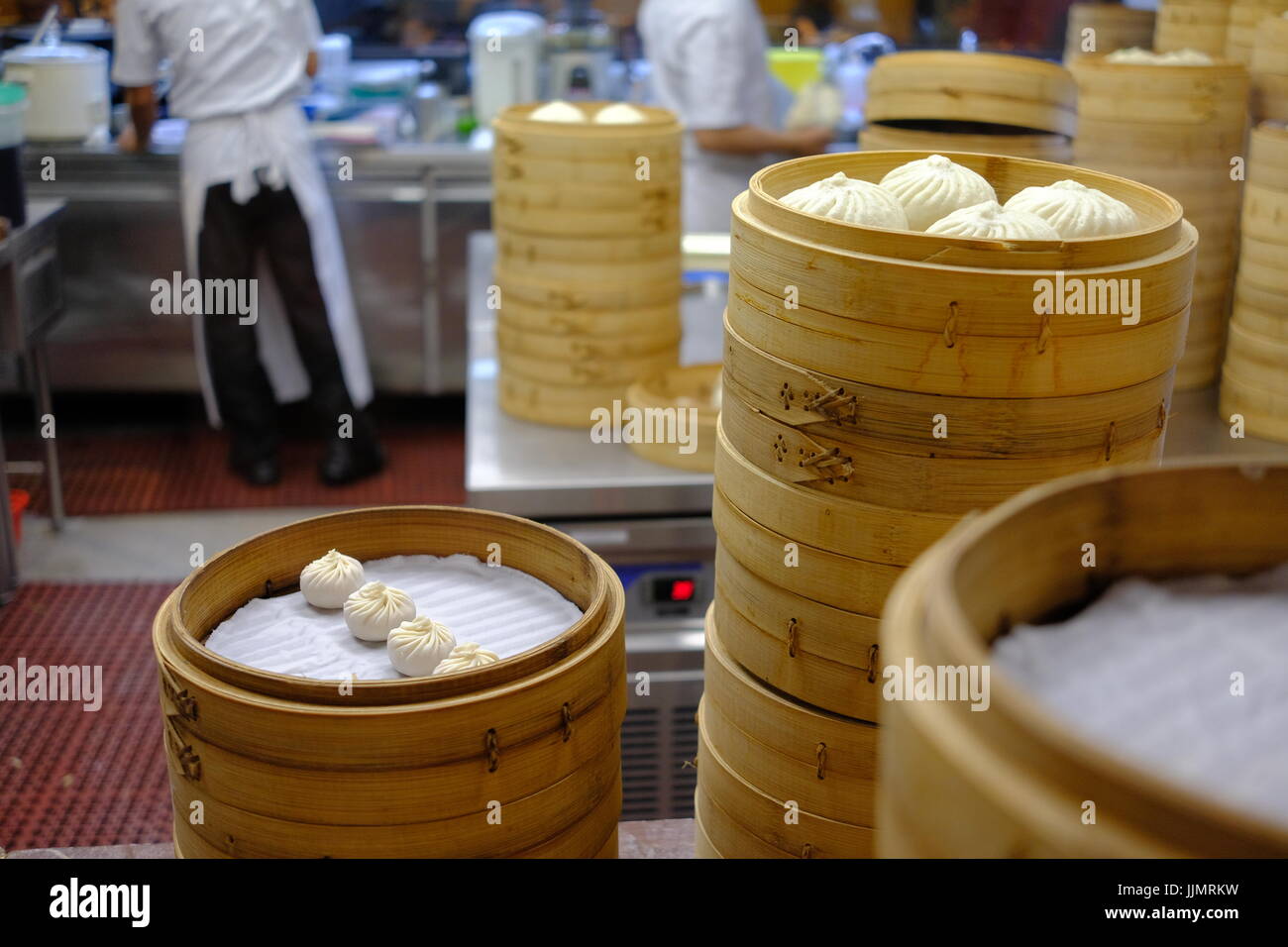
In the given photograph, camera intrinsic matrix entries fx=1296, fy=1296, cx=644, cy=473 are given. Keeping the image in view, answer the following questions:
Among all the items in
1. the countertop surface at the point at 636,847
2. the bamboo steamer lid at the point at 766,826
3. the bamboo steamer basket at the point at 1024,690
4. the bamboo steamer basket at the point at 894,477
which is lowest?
the countertop surface at the point at 636,847

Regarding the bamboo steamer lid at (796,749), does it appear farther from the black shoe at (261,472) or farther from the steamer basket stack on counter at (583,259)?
the black shoe at (261,472)

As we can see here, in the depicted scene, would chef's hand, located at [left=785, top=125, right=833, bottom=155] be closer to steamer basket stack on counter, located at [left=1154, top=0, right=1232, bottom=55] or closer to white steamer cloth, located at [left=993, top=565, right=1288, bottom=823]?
steamer basket stack on counter, located at [left=1154, top=0, right=1232, bottom=55]

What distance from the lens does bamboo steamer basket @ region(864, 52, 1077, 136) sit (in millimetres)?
2146

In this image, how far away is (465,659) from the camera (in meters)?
1.23

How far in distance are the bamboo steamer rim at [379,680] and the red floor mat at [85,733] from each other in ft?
5.94

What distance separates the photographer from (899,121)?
2525mm

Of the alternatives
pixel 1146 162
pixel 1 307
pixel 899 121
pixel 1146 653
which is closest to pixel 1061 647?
pixel 1146 653

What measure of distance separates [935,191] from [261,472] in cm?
377

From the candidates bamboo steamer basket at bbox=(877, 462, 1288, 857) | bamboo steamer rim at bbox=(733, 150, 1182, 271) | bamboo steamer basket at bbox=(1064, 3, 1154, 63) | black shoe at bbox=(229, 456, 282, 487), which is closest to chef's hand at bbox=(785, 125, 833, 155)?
bamboo steamer basket at bbox=(1064, 3, 1154, 63)

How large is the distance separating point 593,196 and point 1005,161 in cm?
123

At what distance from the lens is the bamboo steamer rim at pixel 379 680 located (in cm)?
112

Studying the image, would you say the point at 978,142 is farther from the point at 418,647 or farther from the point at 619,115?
the point at 418,647

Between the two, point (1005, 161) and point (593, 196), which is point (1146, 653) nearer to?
point (1005, 161)

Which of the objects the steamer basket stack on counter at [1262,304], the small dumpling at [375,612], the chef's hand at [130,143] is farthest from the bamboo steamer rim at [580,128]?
the chef's hand at [130,143]
